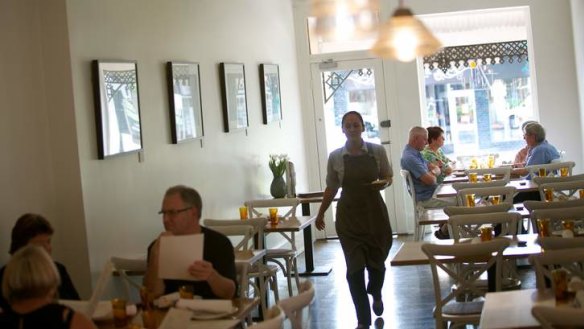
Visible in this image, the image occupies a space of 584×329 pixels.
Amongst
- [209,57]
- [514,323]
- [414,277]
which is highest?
[209,57]

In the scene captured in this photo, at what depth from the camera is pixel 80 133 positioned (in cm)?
571

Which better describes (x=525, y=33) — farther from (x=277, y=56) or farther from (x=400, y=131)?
(x=277, y=56)

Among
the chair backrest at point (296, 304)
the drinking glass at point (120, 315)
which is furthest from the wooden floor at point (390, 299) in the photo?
the drinking glass at point (120, 315)

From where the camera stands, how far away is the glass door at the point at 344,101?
12156 mm

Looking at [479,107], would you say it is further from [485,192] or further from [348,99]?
[485,192]

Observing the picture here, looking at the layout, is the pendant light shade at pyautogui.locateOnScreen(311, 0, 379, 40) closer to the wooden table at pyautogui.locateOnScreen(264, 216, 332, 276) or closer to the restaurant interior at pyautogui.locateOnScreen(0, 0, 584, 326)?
the restaurant interior at pyautogui.locateOnScreen(0, 0, 584, 326)

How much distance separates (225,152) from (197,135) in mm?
843

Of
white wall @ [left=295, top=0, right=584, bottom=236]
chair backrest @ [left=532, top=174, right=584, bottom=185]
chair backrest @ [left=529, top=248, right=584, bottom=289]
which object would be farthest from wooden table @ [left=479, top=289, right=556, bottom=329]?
white wall @ [left=295, top=0, right=584, bottom=236]

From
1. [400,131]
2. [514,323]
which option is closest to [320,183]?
[400,131]

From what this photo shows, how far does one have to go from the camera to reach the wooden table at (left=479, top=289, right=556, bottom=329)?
3.74 metres

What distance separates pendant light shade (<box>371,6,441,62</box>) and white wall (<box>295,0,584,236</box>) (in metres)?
8.29

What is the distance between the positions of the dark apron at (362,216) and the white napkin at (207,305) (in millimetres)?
2561

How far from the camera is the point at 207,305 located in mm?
4277

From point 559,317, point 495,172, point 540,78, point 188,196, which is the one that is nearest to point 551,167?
point 495,172
